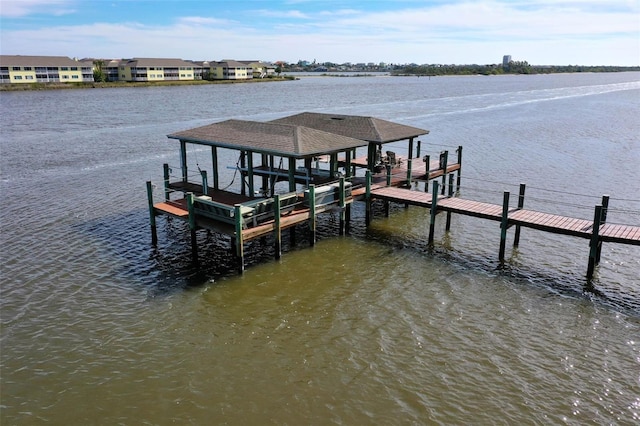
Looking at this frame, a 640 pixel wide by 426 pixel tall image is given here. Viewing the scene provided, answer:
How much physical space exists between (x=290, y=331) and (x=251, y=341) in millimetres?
1134

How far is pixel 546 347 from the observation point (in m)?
13.0

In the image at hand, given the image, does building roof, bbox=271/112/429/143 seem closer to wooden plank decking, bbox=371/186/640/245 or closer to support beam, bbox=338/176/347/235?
wooden plank decking, bbox=371/186/640/245

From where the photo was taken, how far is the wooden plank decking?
53.4ft

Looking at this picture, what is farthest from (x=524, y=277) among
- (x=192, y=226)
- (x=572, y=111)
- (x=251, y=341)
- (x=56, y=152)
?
(x=572, y=111)

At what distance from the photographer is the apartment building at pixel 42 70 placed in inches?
4765

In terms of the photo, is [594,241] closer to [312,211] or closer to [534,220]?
[534,220]

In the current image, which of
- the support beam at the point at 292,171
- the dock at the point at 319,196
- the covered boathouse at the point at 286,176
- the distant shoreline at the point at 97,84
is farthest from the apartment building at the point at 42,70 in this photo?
the support beam at the point at 292,171

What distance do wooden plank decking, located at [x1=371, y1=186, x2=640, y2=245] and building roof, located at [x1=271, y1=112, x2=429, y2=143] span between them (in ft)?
9.24

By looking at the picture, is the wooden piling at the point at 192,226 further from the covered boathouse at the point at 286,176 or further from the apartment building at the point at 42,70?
the apartment building at the point at 42,70

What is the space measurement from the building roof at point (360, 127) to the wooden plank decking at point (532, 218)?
2.82m

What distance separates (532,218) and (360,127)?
31.1ft

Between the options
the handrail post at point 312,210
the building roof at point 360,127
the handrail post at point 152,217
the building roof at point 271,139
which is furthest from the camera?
the building roof at point 360,127

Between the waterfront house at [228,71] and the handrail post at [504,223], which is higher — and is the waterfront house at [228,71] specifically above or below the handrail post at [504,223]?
above

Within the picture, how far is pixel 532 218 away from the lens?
17922 millimetres
